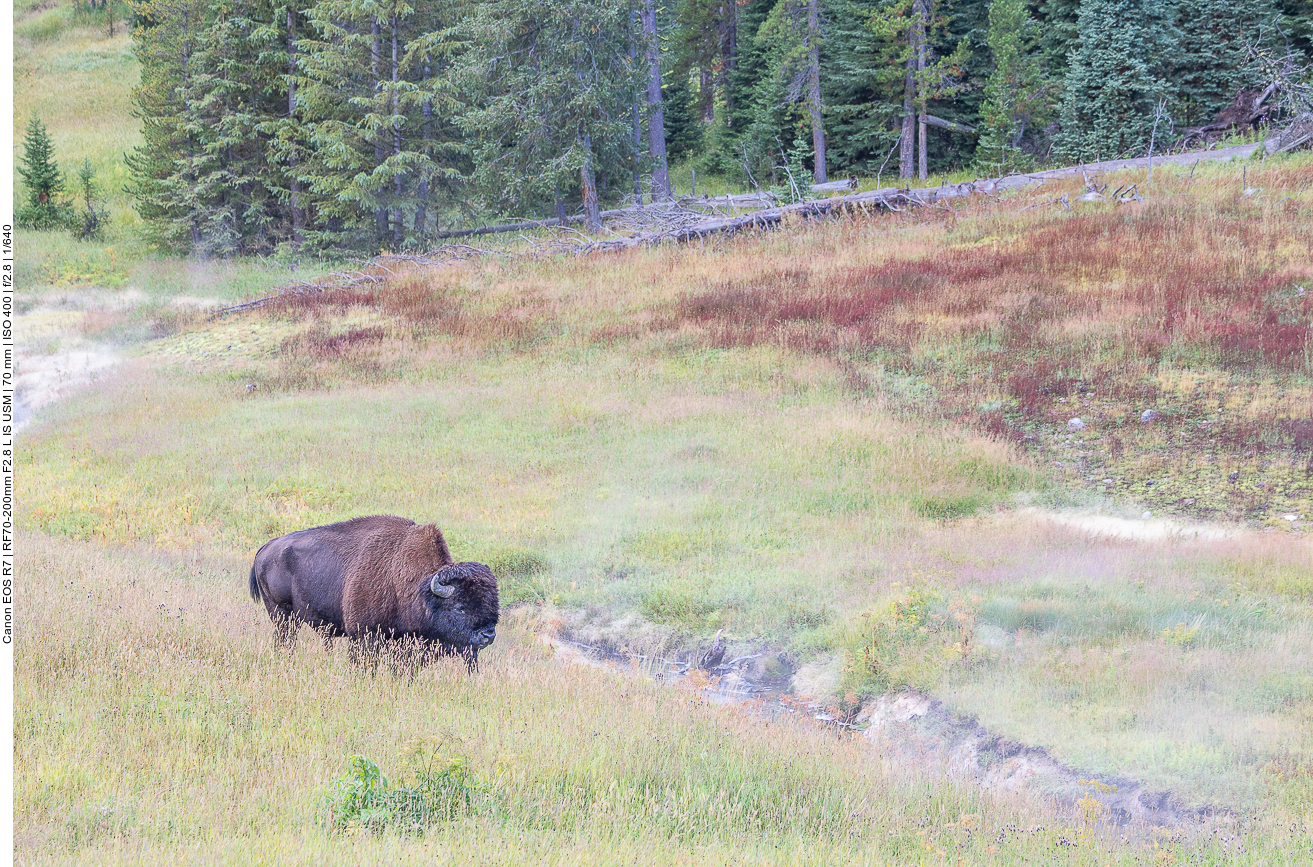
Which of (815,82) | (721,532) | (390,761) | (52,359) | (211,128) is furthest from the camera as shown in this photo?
(815,82)

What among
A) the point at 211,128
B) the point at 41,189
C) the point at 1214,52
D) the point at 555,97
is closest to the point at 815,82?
the point at 555,97

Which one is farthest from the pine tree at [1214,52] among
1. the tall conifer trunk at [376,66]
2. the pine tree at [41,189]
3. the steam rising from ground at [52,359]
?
the pine tree at [41,189]

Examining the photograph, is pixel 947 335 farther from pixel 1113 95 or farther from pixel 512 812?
pixel 1113 95

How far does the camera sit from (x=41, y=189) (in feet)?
137

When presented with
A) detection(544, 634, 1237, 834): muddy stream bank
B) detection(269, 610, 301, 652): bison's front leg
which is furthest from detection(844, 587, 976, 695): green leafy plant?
detection(269, 610, 301, 652): bison's front leg

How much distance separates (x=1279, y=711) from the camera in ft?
26.3

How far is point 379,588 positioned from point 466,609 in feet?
3.09

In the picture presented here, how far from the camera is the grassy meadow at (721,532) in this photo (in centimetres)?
581

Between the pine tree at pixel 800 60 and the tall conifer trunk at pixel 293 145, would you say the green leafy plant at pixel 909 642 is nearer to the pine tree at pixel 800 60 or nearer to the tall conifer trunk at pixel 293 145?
the tall conifer trunk at pixel 293 145

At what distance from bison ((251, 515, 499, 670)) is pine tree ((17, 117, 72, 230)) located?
40792mm

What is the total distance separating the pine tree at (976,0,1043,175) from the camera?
3503cm

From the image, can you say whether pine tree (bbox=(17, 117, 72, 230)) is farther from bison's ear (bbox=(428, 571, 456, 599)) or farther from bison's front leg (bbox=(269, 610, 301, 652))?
bison's ear (bbox=(428, 571, 456, 599))

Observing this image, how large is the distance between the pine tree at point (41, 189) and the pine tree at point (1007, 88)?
37.7 metres

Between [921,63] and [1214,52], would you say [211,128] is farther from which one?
[1214,52]
